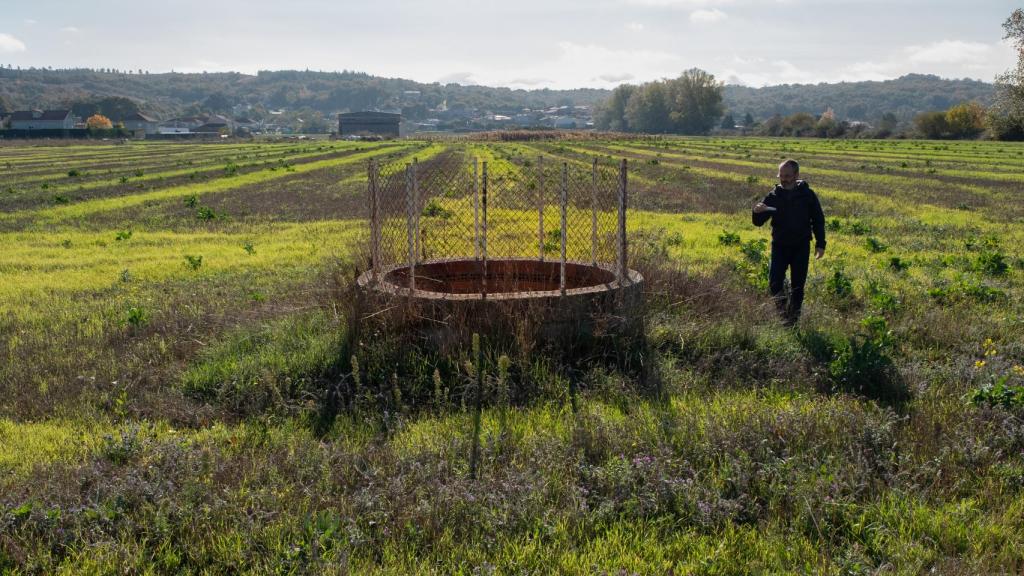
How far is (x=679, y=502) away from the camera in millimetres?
4137

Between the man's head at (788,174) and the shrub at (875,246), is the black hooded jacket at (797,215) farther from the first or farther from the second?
the shrub at (875,246)

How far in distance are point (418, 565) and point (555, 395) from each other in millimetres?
2514

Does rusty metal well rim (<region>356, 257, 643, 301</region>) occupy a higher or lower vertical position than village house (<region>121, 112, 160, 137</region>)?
lower

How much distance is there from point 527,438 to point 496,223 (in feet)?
40.6

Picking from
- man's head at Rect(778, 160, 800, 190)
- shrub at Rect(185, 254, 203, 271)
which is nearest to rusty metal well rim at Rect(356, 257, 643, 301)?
man's head at Rect(778, 160, 800, 190)

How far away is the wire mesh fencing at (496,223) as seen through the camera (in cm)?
720

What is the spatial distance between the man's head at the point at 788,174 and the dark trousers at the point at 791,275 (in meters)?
0.68

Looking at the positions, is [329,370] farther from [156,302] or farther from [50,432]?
[156,302]

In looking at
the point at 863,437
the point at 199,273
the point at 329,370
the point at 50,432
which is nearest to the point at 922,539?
the point at 863,437

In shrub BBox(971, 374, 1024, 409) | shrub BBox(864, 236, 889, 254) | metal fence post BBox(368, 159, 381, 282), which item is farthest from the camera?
shrub BBox(864, 236, 889, 254)

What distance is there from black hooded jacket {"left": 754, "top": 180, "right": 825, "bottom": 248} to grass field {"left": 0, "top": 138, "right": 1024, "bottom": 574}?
0.96 m

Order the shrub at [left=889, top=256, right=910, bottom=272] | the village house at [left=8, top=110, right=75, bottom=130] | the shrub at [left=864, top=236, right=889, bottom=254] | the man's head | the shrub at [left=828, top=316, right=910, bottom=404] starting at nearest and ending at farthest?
the shrub at [left=828, top=316, right=910, bottom=404]
the man's head
the shrub at [left=889, top=256, right=910, bottom=272]
the shrub at [left=864, top=236, right=889, bottom=254]
the village house at [left=8, top=110, right=75, bottom=130]

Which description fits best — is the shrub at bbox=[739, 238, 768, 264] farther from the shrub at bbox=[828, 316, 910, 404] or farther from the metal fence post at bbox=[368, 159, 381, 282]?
the metal fence post at bbox=[368, 159, 381, 282]

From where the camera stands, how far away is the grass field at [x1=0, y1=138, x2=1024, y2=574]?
377 cm
